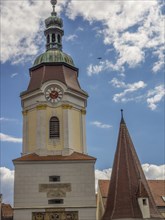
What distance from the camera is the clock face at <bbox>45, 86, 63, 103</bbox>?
1614 inches

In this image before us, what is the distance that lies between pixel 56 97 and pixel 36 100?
1928 millimetres

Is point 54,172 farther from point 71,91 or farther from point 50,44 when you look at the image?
point 50,44

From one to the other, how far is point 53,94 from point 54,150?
215 inches

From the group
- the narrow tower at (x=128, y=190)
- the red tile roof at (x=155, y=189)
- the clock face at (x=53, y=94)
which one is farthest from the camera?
the red tile roof at (x=155, y=189)

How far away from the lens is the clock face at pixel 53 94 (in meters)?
41.0

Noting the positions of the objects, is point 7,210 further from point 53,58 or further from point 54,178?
point 53,58

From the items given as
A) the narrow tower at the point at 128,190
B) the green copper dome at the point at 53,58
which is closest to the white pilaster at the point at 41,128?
the green copper dome at the point at 53,58

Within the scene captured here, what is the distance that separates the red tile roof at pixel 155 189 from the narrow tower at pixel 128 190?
10.8 metres

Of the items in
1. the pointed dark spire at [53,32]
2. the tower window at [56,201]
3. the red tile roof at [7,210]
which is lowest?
the red tile roof at [7,210]

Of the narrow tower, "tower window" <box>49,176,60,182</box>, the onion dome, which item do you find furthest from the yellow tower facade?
the narrow tower

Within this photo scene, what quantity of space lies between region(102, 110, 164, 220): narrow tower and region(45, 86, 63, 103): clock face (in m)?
7.42

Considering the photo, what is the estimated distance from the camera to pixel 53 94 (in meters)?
41.1

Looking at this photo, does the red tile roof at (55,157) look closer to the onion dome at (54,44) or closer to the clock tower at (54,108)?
the clock tower at (54,108)

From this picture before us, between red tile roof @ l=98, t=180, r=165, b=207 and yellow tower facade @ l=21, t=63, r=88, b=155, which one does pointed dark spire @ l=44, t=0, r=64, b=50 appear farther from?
red tile roof @ l=98, t=180, r=165, b=207
